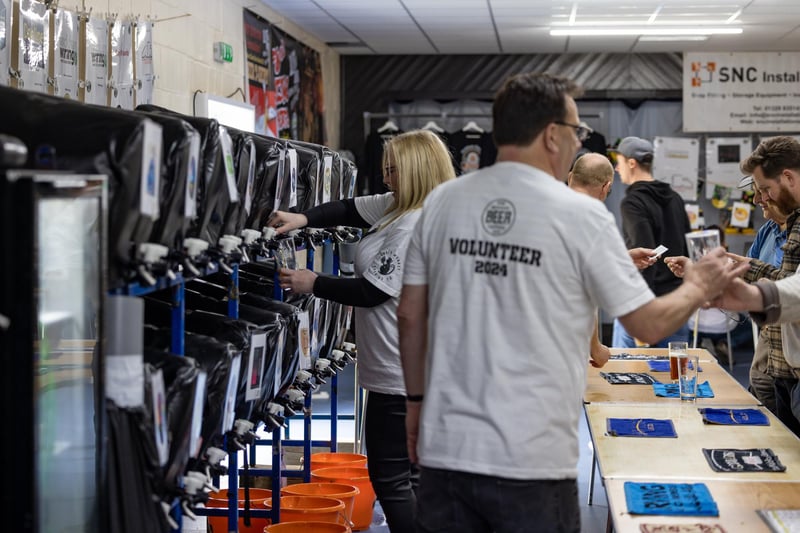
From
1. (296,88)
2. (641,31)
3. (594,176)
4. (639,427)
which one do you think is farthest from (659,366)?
(641,31)

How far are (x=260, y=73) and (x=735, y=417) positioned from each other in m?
5.64

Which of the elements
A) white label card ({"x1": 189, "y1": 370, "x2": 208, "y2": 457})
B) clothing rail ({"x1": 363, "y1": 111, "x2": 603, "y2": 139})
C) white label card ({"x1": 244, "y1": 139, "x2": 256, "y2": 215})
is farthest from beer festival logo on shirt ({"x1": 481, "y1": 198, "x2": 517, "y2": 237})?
clothing rail ({"x1": 363, "y1": 111, "x2": 603, "y2": 139})

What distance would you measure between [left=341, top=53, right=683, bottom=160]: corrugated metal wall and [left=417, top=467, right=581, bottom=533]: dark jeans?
906 centimetres

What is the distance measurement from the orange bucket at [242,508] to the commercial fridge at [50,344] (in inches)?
64.6

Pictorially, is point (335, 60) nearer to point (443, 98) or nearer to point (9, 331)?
point (443, 98)

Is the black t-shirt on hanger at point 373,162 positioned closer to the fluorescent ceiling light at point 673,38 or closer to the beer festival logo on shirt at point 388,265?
the fluorescent ceiling light at point 673,38

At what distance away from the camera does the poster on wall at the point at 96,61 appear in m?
4.69

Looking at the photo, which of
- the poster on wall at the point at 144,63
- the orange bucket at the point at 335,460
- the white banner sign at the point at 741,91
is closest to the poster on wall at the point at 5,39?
the poster on wall at the point at 144,63

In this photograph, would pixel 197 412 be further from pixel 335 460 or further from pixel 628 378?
pixel 335 460

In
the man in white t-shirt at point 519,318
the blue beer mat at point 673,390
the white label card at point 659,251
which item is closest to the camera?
the man in white t-shirt at point 519,318

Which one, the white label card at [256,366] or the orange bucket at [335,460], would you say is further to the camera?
the orange bucket at [335,460]

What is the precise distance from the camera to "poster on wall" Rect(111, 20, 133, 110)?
4.99m

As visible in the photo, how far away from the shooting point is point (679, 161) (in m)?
10.7

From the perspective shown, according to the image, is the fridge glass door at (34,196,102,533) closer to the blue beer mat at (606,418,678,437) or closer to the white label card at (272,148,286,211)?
the white label card at (272,148,286,211)
